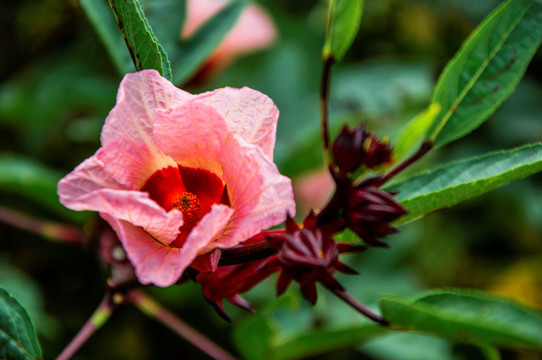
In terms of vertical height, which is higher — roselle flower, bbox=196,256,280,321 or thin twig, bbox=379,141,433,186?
thin twig, bbox=379,141,433,186

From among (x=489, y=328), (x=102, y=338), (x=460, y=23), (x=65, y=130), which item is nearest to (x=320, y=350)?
(x=489, y=328)

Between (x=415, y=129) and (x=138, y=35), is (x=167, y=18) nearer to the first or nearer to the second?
(x=138, y=35)

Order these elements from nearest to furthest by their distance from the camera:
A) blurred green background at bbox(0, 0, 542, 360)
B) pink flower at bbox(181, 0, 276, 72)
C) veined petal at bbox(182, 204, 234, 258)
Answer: veined petal at bbox(182, 204, 234, 258)
blurred green background at bbox(0, 0, 542, 360)
pink flower at bbox(181, 0, 276, 72)

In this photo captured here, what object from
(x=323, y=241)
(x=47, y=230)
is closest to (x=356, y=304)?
(x=323, y=241)

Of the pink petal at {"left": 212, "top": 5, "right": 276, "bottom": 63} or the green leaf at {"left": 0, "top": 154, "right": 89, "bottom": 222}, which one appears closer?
the green leaf at {"left": 0, "top": 154, "right": 89, "bottom": 222}

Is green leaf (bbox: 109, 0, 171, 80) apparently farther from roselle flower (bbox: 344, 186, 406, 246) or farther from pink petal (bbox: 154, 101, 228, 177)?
roselle flower (bbox: 344, 186, 406, 246)

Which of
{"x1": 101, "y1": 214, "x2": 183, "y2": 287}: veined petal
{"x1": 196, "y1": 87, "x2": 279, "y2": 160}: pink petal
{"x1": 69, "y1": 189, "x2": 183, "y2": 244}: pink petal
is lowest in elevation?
{"x1": 101, "y1": 214, "x2": 183, "y2": 287}: veined petal

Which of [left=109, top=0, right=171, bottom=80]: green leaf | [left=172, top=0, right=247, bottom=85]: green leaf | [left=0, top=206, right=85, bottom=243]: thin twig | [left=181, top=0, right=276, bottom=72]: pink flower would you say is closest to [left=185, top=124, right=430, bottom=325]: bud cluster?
[left=109, top=0, right=171, bottom=80]: green leaf
